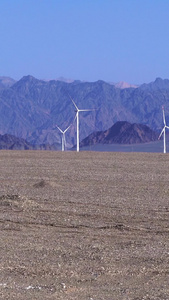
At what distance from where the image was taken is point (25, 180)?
37750 millimetres

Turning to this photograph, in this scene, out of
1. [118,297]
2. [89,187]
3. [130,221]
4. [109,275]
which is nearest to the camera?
[118,297]

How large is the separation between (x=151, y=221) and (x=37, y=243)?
5.77 metres

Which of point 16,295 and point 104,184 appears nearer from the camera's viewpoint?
point 16,295

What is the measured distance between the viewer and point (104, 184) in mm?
35875

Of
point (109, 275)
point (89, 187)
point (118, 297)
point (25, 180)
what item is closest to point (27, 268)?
point (109, 275)

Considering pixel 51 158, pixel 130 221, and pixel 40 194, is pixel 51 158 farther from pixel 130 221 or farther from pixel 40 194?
pixel 130 221

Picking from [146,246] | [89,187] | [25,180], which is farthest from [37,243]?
[25,180]

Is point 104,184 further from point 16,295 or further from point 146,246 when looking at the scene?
point 16,295

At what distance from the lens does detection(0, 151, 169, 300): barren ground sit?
44.8 ft

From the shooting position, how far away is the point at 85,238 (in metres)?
19.5

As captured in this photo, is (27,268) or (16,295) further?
(27,268)

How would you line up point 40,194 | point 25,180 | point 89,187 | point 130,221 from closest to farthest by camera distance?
point 130,221 → point 40,194 → point 89,187 → point 25,180

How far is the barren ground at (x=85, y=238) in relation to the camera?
13.7m

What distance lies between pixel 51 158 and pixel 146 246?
3962 centimetres
